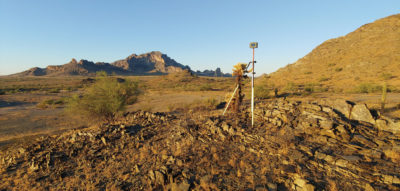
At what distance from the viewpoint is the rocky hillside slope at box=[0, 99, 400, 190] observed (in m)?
4.24

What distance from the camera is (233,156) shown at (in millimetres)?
5512

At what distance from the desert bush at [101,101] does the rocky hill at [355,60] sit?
28.3 meters

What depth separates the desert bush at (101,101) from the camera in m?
11.5

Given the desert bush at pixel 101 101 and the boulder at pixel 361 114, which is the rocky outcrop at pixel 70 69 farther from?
the boulder at pixel 361 114

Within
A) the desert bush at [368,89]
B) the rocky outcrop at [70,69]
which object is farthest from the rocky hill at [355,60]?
the rocky outcrop at [70,69]

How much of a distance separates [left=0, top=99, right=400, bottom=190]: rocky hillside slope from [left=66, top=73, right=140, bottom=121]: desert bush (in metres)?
3.17

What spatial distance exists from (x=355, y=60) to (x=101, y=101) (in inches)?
1816

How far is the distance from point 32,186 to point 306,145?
9.08 meters

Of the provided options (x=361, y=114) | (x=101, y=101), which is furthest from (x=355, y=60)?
(x=101, y=101)

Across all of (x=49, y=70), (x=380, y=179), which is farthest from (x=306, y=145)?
(x=49, y=70)

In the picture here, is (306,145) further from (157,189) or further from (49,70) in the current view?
(49,70)

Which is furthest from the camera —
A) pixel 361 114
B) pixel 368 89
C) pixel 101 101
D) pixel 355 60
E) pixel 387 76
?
pixel 355 60

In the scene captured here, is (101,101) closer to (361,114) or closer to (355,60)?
(361,114)

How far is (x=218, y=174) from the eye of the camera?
15.5 ft
